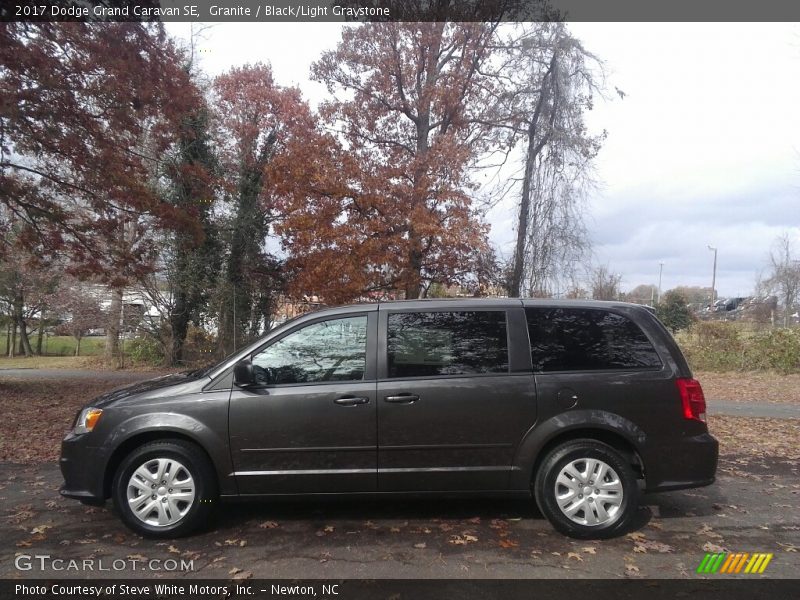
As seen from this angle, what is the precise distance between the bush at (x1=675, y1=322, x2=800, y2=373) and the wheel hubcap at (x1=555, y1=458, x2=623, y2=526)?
16.2 metres

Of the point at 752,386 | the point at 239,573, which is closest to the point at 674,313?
the point at 752,386

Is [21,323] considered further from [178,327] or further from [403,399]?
[403,399]

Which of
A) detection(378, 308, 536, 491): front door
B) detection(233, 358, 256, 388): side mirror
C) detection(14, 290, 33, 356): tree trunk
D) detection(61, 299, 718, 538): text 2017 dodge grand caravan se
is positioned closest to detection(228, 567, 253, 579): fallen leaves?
detection(61, 299, 718, 538): text 2017 dodge grand caravan se

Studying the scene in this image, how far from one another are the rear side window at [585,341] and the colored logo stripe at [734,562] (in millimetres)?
1414

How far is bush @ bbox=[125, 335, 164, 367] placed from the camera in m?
20.5

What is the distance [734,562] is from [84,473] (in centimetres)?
480

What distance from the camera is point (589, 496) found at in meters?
4.34

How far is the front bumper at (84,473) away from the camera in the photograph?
4375 mm

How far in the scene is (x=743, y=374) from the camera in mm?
17156

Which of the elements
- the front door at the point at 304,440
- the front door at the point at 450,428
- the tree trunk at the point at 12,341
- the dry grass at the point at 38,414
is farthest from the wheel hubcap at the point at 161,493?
the tree trunk at the point at 12,341

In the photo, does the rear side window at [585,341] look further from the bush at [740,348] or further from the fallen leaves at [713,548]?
the bush at [740,348]

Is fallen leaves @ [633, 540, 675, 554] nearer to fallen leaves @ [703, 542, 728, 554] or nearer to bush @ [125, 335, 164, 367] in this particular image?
fallen leaves @ [703, 542, 728, 554]
